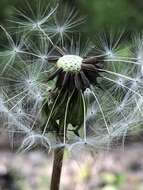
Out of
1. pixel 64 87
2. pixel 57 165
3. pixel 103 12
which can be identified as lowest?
pixel 57 165

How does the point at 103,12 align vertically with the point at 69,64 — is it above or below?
above

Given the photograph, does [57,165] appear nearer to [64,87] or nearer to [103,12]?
[64,87]

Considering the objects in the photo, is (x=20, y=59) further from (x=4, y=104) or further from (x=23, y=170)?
(x=23, y=170)

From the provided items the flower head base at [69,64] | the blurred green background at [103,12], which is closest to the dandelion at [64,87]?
the flower head base at [69,64]

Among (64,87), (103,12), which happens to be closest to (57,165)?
(64,87)

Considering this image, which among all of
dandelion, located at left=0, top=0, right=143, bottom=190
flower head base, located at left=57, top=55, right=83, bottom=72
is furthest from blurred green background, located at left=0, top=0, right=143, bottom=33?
flower head base, located at left=57, top=55, right=83, bottom=72

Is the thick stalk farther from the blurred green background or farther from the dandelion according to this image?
the blurred green background

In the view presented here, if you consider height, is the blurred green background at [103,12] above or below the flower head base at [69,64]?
above

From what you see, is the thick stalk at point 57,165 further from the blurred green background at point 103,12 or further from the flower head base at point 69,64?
the blurred green background at point 103,12
